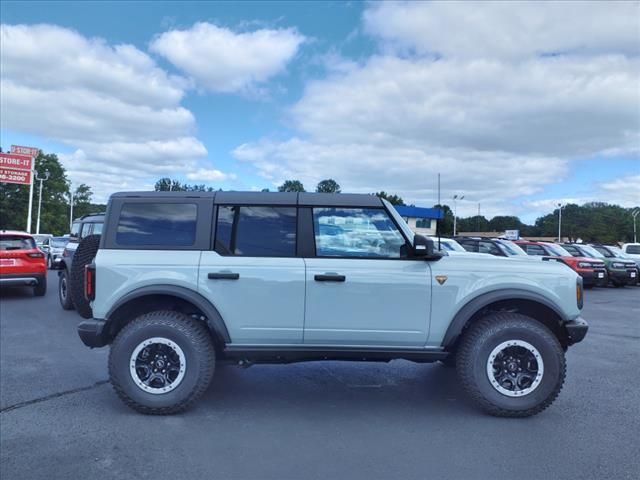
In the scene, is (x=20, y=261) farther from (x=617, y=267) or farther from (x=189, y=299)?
(x=617, y=267)

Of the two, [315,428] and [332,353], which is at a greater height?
[332,353]

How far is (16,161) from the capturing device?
1740 inches

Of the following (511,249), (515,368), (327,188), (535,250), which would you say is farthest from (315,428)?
(535,250)

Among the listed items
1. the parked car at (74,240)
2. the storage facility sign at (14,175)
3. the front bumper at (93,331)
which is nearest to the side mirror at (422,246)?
the front bumper at (93,331)

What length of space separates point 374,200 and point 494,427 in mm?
2193

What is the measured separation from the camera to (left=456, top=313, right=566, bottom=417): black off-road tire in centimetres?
410

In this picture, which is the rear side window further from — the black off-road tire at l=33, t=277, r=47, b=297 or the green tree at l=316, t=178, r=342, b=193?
the green tree at l=316, t=178, r=342, b=193

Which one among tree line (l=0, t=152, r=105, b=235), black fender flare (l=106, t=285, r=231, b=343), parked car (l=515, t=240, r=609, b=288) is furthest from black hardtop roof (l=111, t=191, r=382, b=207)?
tree line (l=0, t=152, r=105, b=235)

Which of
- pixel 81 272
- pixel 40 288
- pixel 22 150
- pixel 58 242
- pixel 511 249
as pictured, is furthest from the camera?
pixel 22 150

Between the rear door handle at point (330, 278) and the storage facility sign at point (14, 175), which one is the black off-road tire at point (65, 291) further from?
the storage facility sign at point (14, 175)


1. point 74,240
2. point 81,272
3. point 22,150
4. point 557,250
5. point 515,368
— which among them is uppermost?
point 22,150

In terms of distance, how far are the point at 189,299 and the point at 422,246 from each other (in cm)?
207

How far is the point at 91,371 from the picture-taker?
5465mm

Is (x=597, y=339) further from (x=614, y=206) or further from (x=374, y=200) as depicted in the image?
(x=614, y=206)
